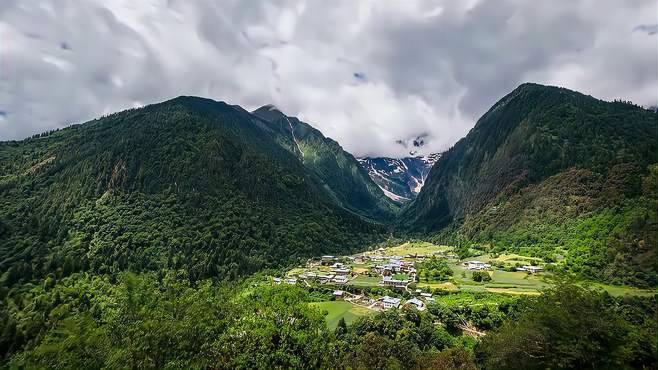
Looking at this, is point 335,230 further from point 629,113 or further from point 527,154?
point 629,113

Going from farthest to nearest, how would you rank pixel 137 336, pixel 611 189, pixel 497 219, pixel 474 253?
pixel 497 219 → pixel 474 253 → pixel 611 189 → pixel 137 336

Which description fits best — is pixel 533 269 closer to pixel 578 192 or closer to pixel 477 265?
pixel 477 265

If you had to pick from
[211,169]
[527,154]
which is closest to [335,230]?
[211,169]

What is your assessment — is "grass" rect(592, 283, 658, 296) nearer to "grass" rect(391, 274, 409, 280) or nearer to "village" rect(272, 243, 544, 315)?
"village" rect(272, 243, 544, 315)

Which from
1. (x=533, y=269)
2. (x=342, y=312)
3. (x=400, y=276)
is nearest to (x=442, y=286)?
(x=400, y=276)

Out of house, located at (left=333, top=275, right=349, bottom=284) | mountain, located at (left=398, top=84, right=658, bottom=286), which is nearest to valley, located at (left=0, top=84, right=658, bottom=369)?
house, located at (left=333, top=275, right=349, bottom=284)

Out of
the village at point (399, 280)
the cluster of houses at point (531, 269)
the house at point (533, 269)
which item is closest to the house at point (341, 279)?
the village at point (399, 280)

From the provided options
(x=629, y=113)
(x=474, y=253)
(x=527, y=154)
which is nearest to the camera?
(x=474, y=253)
